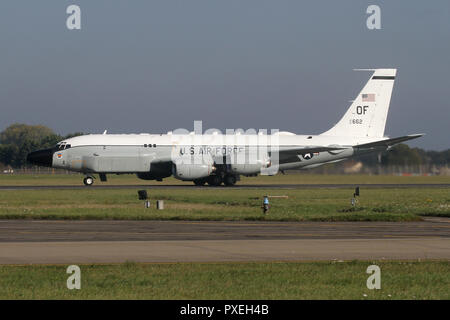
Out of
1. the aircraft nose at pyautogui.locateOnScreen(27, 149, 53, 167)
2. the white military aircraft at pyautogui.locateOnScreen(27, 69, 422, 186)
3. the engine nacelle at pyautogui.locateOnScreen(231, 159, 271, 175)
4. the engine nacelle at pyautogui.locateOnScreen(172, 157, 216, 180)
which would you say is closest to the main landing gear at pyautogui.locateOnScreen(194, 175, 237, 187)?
the white military aircraft at pyautogui.locateOnScreen(27, 69, 422, 186)

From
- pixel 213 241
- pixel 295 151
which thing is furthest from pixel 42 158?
pixel 213 241

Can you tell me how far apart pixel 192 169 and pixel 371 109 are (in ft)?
64.8

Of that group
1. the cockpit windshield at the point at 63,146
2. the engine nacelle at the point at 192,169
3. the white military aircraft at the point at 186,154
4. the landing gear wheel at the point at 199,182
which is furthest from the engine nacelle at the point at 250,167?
the cockpit windshield at the point at 63,146

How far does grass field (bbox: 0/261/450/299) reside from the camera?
1374cm

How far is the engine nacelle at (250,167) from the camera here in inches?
2475

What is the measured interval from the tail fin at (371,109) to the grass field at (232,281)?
5249cm

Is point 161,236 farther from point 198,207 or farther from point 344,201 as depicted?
point 344,201

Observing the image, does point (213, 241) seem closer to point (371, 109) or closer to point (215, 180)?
point (215, 180)

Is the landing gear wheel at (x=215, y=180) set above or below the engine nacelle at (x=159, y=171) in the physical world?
below

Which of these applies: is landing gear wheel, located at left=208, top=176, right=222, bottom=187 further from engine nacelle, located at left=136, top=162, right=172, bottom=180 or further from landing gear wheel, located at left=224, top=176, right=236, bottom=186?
engine nacelle, located at left=136, top=162, right=172, bottom=180

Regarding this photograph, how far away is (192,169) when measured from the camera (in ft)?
200

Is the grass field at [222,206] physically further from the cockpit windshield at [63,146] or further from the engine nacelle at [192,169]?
the cockpit windshield at [63,146]

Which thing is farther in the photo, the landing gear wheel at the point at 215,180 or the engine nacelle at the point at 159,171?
the landing gear wheel at the point at 215,180

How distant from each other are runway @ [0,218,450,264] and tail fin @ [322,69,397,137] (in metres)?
39.8
